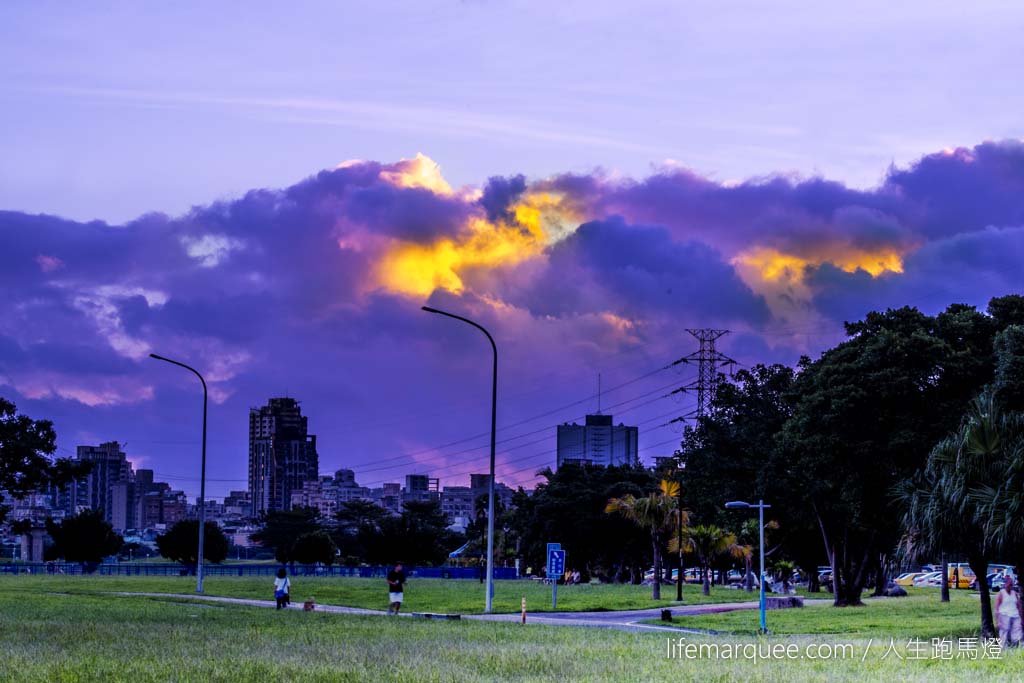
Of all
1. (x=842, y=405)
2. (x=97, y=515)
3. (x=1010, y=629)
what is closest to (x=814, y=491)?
(x=842, y=405)

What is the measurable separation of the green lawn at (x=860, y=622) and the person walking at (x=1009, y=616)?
4381 millimetres

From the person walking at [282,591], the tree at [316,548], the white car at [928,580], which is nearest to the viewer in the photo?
the person walking at [282,591]

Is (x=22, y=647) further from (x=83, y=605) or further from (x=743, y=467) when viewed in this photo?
(x=743, y=467)

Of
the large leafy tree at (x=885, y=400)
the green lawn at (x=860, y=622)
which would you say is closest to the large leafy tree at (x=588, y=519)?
the large leafy tree at (x=885, y=400)

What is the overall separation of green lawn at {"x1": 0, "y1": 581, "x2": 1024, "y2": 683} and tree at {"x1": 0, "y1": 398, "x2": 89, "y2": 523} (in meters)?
47.1

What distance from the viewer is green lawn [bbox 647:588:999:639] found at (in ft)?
119

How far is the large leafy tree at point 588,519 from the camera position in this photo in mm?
115125

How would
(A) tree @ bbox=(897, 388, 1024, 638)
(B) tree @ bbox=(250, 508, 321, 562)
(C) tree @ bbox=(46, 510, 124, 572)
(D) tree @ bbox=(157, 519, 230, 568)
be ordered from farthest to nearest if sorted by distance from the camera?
1. (B) tree @ bbox=(250, 508, 321, 562)
2. (D) tree @ bbox=(157, 519, 230, 568)
3. (C) tree @ bbox=(46, 510, 124, 572)
4. (A) tree @ bbox=(897, 388, 1024, 638)

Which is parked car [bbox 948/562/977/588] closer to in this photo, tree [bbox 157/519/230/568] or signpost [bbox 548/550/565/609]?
signpost [bbox 548/550/565/609]

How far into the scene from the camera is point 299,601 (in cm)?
5881

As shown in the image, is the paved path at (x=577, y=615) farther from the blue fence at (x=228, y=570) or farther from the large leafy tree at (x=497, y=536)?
the large leafy tree at (x=497, y=536)

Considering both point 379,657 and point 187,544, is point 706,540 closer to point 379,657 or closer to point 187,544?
point 187,544

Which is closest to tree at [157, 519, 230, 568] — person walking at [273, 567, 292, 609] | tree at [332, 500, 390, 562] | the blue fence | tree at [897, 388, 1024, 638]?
the blue fence

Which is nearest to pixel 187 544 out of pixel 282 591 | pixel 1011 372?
pixel 282 591
